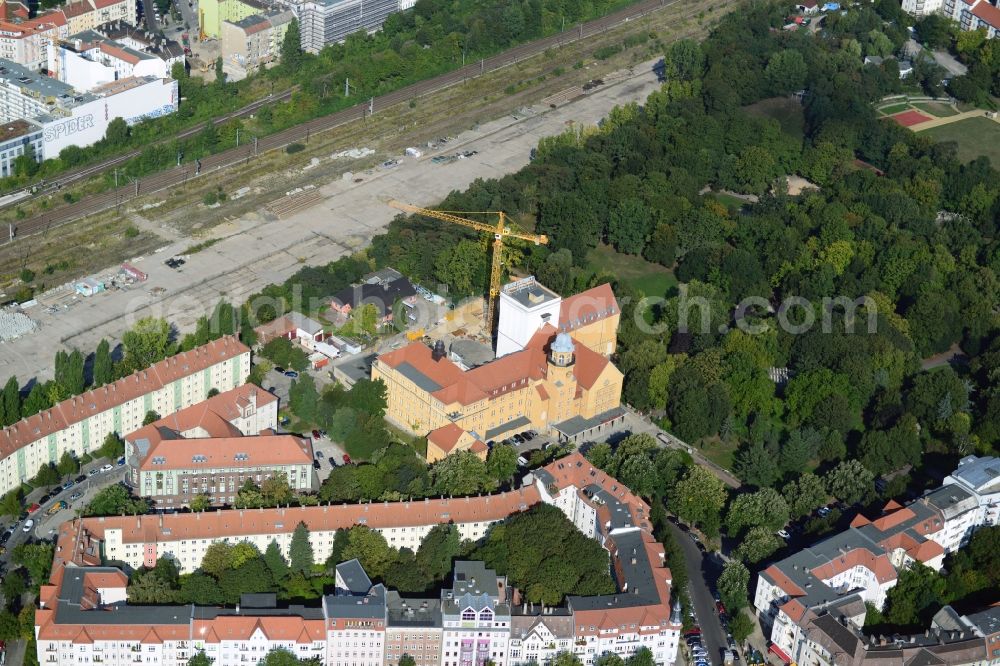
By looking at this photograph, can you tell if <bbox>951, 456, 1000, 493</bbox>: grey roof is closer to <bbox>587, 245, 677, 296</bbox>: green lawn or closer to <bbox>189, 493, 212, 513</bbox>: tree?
<bbox>587, 245, 677, 296</bbox>: green lawn

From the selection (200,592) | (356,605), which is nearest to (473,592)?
Result: (356,605)

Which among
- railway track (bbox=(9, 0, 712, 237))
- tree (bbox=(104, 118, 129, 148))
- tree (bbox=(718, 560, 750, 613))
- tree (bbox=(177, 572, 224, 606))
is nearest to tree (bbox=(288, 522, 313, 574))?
tree (bbox=(177, 572, 224, 606))

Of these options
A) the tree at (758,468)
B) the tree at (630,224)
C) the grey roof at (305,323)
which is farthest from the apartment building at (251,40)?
the tree at (758,468)

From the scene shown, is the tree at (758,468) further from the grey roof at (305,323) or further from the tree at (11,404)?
the tree at (11,404)

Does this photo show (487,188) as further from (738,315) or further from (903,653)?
(903,653)

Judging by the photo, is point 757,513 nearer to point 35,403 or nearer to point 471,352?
point 471,352
